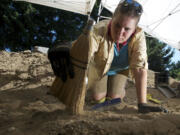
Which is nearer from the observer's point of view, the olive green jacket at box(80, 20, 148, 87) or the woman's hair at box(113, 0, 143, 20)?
the woman's hair at box(113, 0, 143, 20)

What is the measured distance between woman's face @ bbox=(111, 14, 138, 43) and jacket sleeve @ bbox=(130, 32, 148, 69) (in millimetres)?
124

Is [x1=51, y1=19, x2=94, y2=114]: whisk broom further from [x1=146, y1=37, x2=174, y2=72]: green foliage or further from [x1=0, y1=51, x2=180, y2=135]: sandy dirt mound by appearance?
[x1=146, y1=37, x2=174, y2=72]: green foliage

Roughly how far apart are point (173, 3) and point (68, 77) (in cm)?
502

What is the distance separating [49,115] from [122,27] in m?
0.99

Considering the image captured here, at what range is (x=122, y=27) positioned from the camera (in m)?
1.55

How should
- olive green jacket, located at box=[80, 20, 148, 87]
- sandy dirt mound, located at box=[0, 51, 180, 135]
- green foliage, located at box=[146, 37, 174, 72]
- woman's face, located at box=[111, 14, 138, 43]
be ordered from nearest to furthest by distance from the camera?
sandy dirt mound, located at box=[0, 51, 180, 135] → woman's face, located at box=[111, 14, 138, 43] → olive green jacket, located at box=[80, 20, 148, 87] → green foliage, located at box=[146, 37, 174, 72]

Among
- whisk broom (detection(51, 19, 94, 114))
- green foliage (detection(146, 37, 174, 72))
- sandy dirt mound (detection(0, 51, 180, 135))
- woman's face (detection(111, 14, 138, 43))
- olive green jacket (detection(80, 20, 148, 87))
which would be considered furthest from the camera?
green foliage (detection(146, 37, 174, 72))

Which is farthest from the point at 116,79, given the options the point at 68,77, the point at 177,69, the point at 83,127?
the point at 177,69

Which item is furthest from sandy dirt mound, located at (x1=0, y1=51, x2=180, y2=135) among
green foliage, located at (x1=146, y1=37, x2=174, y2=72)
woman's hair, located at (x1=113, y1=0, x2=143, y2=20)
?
green foliage, located at (x1=146, y1=37, x2=174, y2=72)

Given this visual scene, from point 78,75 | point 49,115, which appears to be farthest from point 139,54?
point 49,115

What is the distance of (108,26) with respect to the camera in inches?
67.4

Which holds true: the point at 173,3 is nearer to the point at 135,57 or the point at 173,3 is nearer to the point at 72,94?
the point at 135,57

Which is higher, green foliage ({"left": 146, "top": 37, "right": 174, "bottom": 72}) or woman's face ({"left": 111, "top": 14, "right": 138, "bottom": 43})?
green foliage ({"left": 146, "top": 37, "right": 174, "bottom": 72})

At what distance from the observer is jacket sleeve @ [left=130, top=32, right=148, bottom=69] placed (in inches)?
65.1
